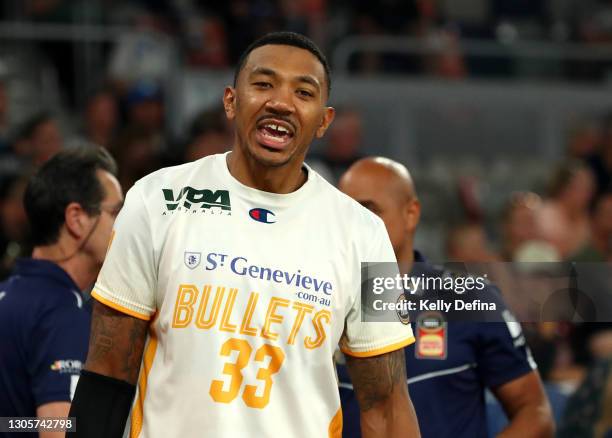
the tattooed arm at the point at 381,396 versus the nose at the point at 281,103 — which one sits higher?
the nose at the point at 281,103

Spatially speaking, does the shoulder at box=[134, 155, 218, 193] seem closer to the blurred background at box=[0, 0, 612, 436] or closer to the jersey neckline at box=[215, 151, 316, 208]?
the jersey neckline at box=[215, 151, 316, 208]

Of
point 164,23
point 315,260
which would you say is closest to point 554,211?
point 164,23

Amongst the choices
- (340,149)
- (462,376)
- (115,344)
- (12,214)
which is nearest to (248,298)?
(115,344)

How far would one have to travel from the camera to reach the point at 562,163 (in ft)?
33.5

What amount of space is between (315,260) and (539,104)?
28.3 ft

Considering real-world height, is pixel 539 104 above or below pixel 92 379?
above

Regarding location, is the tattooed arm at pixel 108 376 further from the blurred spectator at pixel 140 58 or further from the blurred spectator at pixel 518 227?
the blurred spectator at pixel 140 58

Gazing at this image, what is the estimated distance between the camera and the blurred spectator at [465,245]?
8.25 m

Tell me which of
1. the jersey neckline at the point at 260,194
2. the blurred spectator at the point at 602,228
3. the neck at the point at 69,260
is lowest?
the jersey neckline at the point at 260,194

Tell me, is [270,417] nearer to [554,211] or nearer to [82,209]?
[82,209]

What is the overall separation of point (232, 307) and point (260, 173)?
0.43 meters

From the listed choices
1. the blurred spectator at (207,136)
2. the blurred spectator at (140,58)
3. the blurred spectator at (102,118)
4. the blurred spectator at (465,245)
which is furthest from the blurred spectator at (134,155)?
the blurred spectator at (465,245)

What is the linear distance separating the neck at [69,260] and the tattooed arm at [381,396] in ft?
4.55

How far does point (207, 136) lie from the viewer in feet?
25.9
